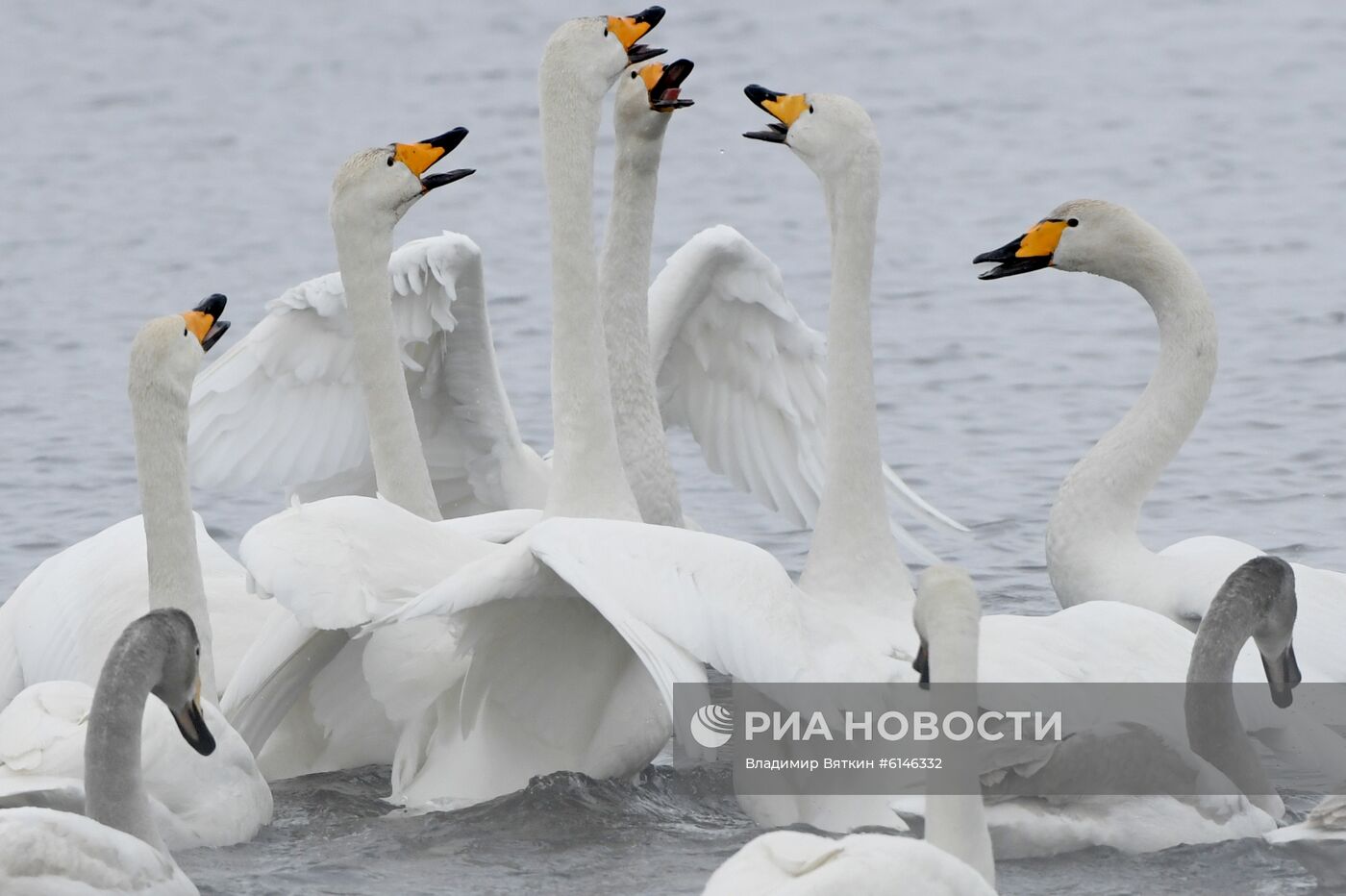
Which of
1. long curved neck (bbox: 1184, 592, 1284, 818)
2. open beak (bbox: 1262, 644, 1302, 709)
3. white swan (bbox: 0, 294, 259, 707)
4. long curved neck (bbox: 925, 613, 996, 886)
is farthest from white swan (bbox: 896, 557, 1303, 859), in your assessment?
white swan (bbox: 0, 294, 259, 707)

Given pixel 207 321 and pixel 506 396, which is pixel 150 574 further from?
pixel 506 396

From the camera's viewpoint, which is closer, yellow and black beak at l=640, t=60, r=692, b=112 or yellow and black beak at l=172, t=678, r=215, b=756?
yellow and black beak at l=172, t=678, r=215, b=756

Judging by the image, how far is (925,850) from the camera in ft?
18.4

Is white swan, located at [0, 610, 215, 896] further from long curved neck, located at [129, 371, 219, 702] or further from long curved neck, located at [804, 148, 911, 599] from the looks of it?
long curved neck, located at [804, 148, 911, 599]

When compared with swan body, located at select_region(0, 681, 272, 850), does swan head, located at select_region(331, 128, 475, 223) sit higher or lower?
higher

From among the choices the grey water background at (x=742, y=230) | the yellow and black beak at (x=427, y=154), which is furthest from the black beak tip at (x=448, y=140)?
the grey water background at (x=742, y=230)

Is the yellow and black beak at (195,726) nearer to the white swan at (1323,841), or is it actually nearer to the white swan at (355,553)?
the white swan at (355,553)

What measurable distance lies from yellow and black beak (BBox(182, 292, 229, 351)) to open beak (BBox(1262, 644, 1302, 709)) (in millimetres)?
3132

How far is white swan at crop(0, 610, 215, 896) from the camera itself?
6016mm

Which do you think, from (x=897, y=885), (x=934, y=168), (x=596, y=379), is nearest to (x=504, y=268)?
(x=934, y=168)

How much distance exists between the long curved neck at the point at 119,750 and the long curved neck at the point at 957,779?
189 centimetres

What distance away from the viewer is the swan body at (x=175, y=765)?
22.7 ft

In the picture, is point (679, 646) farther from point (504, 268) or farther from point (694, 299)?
point (504, 268)

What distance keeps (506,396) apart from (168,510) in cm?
226
